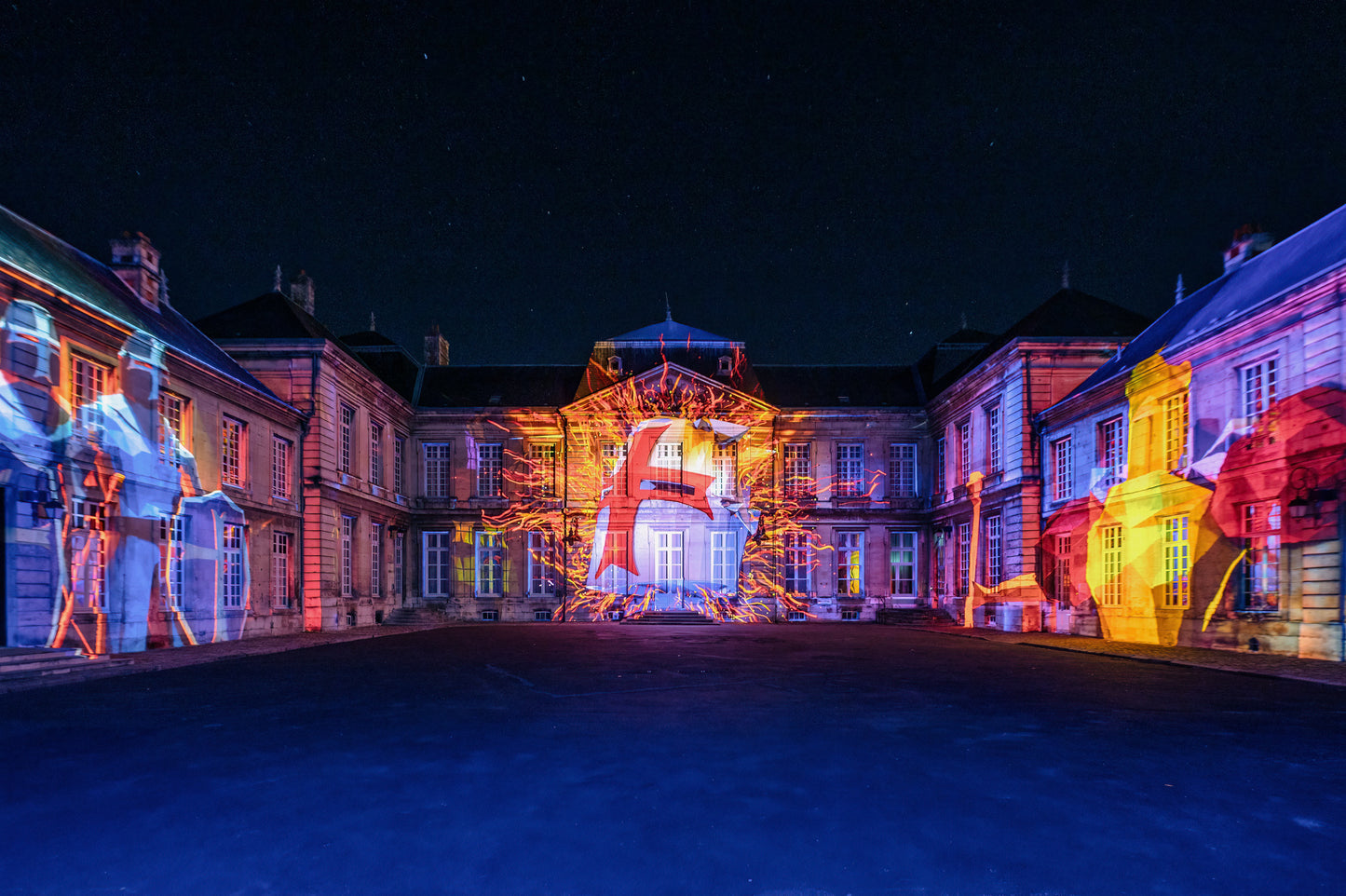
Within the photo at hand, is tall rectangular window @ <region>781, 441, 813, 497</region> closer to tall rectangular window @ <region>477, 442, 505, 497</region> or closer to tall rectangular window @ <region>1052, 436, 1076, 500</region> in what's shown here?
tall rectangular window @ <region>1052, 436, 1076, 500</region>

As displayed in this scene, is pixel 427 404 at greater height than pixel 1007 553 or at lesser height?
greater

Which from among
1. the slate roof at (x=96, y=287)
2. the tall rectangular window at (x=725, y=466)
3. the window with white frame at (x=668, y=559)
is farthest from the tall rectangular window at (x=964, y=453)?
the slate roof at (x=96, y=287)

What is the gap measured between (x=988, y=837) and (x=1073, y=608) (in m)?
19.0

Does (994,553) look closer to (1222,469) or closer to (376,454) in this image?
(1222,469)

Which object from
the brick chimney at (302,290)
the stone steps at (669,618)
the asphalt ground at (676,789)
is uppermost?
the brick chimney at (302,290)

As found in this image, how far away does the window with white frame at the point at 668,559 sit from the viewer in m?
30.5

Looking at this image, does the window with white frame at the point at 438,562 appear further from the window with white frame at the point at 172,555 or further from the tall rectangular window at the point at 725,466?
the window with white frame at the point at 172,555

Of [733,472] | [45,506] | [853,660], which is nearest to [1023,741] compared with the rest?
[853,660]

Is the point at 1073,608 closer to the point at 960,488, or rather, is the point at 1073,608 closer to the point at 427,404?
the point at 960,488

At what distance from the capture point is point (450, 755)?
6441 millimetres

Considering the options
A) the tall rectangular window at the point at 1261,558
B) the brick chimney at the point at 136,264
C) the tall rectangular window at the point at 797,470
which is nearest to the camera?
the tall rectangular window at the point at 1261,558

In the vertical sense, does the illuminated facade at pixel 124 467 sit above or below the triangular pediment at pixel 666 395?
below

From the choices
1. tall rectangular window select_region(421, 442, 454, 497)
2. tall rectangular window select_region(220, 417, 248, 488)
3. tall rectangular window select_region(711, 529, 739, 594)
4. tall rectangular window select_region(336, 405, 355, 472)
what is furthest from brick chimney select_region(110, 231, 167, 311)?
tall rectangular window select_region(711, 529, 739, 594)

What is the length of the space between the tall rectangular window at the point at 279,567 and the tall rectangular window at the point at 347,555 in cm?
245
